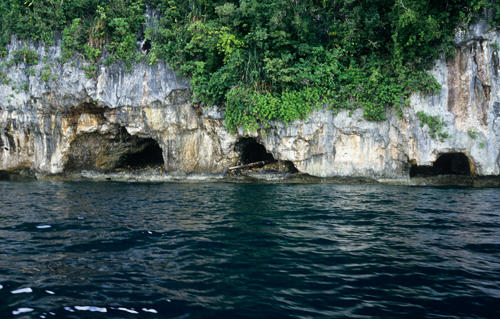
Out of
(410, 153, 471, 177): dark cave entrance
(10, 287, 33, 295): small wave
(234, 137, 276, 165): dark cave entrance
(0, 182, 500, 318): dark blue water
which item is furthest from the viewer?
(234, 137, 276, 165): dark cave entrance

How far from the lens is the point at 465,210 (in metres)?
6.98

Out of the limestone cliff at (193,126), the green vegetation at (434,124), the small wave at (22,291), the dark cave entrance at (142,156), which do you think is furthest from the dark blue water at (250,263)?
the dark cave entrance at (142,156)

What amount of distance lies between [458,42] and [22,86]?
71.6 ft

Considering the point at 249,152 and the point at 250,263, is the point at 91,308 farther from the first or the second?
the point at 249,152

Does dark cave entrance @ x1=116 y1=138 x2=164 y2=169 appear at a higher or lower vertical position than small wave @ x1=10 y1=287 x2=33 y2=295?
higher

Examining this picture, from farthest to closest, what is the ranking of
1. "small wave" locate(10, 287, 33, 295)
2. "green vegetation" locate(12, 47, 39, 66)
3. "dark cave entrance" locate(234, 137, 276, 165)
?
"green vegetation" locate(12, 47, 39, 66) → "dark cave entrance" locate(234, 137, 276, 165) → "small wave" locate(10, 287, 33, 295)

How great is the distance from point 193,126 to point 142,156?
735 cm

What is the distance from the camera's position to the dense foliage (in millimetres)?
11641

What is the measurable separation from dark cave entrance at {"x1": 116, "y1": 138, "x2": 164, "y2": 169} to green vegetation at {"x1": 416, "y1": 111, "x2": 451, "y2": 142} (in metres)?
15.1

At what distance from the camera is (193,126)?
15727 millimetres

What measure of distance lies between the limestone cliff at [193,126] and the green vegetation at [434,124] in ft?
0.50

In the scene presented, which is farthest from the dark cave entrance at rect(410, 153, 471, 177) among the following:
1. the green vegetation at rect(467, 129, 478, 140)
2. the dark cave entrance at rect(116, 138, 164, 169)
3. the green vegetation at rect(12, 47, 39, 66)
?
the green vegetation at rect(12, 47, 39, 66)

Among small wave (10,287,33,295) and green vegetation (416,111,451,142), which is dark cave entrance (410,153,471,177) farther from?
small wave (10,287,33,295)

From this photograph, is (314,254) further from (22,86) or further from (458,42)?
(22,86)
